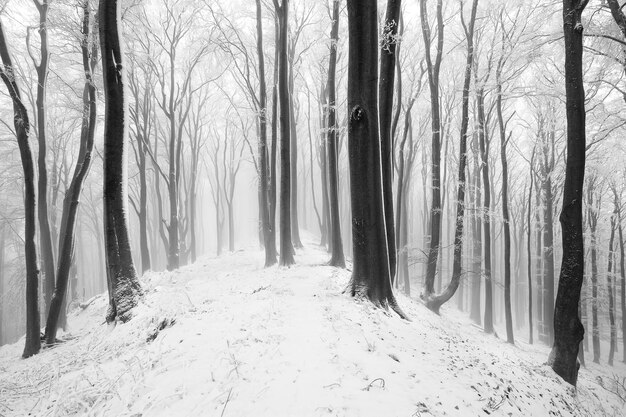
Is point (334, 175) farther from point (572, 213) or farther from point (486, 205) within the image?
point (486, 205)

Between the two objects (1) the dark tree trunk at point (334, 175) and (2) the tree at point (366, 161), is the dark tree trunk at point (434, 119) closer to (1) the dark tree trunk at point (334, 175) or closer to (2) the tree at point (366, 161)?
(1) the dark tree trunk at point (334, 175)

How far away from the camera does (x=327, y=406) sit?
2408 mm

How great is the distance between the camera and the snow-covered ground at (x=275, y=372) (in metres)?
2.56

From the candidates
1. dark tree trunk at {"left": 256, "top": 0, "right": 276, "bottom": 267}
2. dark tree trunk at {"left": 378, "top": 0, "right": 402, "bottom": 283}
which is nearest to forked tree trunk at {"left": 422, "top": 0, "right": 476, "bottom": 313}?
dark tree trunk at {"left": 378, "top": 0, "right": 402, "bottom": 283}

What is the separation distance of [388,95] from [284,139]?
13.7 ft

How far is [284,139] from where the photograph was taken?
10.0 meters

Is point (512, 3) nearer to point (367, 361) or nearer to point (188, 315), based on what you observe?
point (367, 361)

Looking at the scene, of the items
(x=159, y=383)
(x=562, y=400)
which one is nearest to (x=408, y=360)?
(x=159, y=383)

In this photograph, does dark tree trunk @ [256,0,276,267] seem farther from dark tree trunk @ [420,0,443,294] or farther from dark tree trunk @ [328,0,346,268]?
dark tree trunk @ [420,0,443,294]

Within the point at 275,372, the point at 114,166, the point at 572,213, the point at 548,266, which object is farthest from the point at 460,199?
the point at 114,166

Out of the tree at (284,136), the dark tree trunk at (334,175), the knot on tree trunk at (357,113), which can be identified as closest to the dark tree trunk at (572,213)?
the knot on tree trunk at (357,113)

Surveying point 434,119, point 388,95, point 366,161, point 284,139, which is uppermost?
point 434,119

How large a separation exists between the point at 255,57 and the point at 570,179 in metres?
15.8

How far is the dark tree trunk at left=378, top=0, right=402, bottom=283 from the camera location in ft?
20.9
